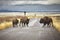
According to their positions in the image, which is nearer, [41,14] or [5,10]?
[5,10]

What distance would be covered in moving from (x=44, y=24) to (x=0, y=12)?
100cm

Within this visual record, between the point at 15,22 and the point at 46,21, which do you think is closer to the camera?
the point at 46,21

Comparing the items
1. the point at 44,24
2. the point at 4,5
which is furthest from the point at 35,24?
the point at 4,5

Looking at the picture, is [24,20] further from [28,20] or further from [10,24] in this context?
[10,24]

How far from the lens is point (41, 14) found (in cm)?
451

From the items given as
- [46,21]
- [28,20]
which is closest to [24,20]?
[28,20]

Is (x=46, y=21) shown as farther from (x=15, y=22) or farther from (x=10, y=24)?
(x=10, y=24)

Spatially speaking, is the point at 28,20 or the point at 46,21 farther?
the point at 28,20

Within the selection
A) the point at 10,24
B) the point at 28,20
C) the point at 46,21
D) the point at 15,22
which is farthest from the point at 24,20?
the point at 46,21

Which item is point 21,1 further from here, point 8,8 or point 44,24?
point 44,24

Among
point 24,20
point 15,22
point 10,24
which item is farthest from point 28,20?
point 10,24

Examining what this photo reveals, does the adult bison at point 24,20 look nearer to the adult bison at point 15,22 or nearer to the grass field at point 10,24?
the adult bison at point 15,22

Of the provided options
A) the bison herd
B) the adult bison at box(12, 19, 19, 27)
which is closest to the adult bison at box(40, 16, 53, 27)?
the bison herd

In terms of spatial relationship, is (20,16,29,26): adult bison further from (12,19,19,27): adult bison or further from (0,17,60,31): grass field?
(0,17,60,31): grass field
